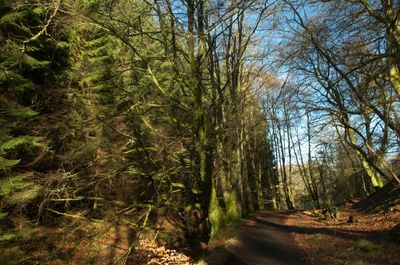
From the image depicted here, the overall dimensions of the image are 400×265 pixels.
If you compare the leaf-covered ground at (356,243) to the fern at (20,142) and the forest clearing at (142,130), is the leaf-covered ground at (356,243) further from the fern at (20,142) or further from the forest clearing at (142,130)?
the fern at (20,142)

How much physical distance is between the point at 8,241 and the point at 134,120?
17.4 ft

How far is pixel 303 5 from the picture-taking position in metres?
9.88

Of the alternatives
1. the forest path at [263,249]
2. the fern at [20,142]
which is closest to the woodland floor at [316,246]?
the forest path at [263,249]

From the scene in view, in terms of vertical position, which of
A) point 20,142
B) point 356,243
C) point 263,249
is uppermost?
point 20,142

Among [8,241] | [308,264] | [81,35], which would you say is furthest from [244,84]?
[8,241]

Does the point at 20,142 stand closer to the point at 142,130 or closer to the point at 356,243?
the point at 142,130

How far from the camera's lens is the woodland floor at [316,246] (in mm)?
10008

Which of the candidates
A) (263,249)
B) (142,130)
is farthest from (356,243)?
(142,130)

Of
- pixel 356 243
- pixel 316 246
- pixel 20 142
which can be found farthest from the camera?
pixel 316 246

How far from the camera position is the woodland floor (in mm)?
10008

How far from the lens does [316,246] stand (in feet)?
41.1

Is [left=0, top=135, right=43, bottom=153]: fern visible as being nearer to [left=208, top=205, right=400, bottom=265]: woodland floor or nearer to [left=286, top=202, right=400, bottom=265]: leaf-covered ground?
[left=208, top=205, right=400, bottom=265]: woodland floor

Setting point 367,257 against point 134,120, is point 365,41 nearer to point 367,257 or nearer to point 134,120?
point 367,257

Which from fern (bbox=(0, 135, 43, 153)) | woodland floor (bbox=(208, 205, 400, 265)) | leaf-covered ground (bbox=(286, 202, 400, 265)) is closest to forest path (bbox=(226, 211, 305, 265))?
woodland floor (bbox=(208, 205, 400, 265))
